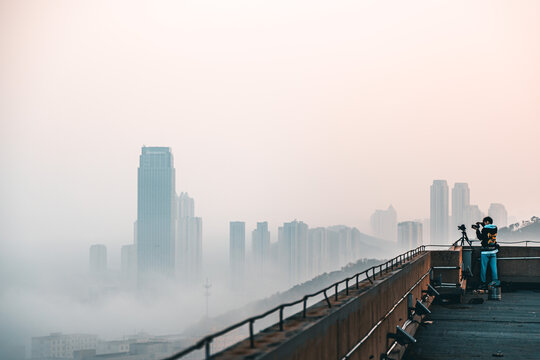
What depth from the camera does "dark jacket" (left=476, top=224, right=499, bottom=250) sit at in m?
29.7

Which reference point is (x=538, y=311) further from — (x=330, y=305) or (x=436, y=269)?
(x=330, y=305)

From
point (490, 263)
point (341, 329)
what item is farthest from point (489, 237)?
point (341, 329)

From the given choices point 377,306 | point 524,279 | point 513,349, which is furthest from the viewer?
point 524,279

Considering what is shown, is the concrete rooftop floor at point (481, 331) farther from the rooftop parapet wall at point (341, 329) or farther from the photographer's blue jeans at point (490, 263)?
the rooftop parapet wall at point (341, 329)

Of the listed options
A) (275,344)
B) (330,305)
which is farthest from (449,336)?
(275,344)

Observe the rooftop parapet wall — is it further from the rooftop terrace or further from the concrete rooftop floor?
the concrete rooftop floor

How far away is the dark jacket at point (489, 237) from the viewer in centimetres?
2969

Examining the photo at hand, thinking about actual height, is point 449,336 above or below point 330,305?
below

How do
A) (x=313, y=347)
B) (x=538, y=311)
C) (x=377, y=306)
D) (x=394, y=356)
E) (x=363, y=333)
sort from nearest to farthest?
(x=313, y=347) < (x=363, y=333) < (x=377, y=306) < (x=394, y=356) < (x=538, y=311)

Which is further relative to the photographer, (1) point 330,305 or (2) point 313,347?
(1) point 330,305

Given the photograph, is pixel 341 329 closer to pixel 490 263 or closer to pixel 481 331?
pixel 481 331

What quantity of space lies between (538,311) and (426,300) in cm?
407

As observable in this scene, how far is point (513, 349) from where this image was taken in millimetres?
21172

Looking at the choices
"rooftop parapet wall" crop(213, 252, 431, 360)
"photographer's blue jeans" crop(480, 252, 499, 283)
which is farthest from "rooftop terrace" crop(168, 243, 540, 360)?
"photographer's blue jeans" crop(480, 252, 499, 283)
